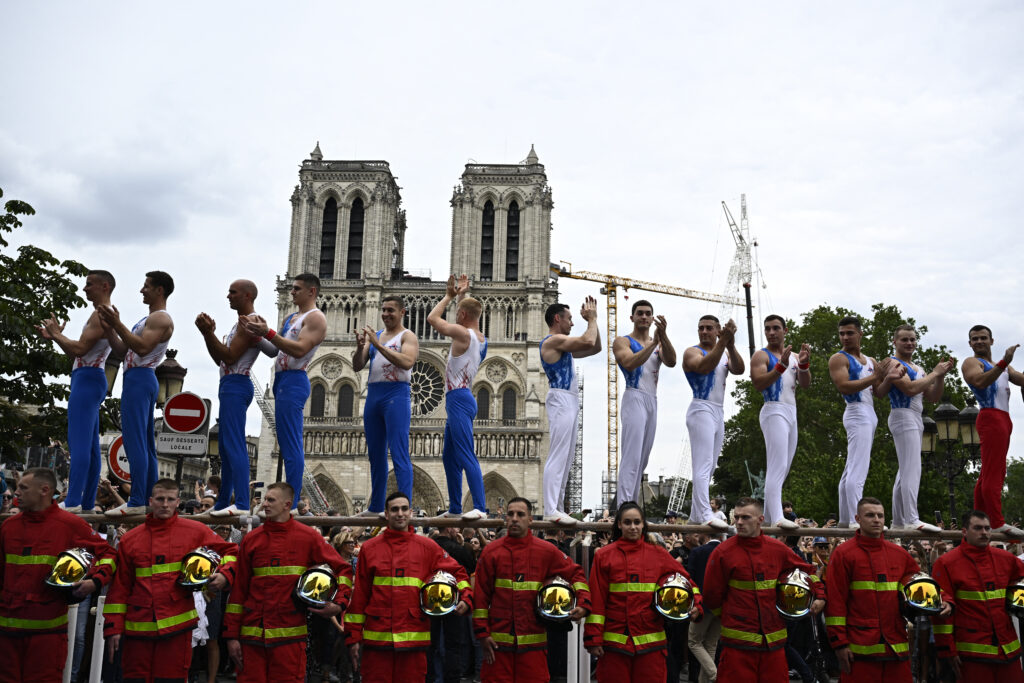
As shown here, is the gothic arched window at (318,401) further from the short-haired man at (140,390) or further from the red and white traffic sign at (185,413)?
the short-haired man at (140,390)

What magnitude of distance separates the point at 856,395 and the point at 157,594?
24.1 ft

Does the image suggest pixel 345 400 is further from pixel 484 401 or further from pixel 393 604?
pixel 393 604

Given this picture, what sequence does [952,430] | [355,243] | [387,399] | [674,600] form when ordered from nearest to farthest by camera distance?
[674,600]
[387,399]
[952,430]
[355,243]

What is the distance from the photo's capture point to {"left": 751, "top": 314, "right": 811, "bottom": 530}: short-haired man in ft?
30.6

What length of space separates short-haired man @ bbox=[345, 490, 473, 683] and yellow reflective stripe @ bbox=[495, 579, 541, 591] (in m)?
0.32

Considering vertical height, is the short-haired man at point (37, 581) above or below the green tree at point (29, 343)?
below

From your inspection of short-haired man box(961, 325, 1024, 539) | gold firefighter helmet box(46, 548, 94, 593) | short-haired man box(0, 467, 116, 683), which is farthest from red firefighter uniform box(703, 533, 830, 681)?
gold firefighter helmet box(46, 548, 94, 593)

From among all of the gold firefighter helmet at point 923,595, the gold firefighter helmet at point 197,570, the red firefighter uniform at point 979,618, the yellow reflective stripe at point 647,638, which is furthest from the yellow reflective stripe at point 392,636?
the red firefighter uniform at point 979,618

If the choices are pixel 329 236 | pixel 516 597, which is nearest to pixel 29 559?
pixel 516 597

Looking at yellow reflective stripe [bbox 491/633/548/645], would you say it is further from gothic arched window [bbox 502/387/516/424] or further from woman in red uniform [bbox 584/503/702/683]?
gothic arched window [bbox 502/387/516/424]

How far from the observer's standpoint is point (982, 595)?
25.1 ft

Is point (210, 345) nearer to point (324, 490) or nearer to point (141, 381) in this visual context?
point (141, 381)

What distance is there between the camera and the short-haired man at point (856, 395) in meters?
9.34

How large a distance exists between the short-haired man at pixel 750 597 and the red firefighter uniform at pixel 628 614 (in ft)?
0.92
